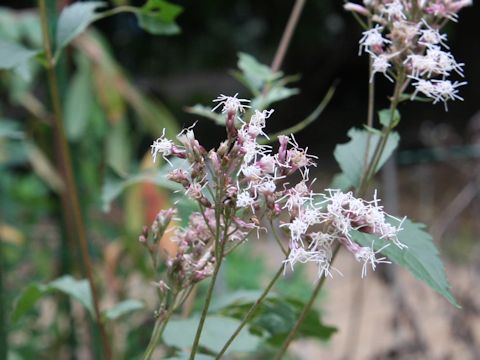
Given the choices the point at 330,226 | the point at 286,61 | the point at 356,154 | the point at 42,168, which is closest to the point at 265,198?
the point at 330,226

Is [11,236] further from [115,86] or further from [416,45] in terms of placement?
Answer: [416,45]

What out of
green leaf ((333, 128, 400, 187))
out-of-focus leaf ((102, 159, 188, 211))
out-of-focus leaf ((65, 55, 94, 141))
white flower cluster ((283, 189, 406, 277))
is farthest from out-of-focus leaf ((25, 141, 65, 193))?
white flower cluster ((283, 189, 406, 277))

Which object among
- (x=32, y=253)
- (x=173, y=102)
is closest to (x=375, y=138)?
(x=32, y=253)

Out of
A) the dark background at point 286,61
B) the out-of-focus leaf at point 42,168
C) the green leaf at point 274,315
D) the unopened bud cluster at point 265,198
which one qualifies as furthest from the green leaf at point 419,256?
the dark background at point 286,61

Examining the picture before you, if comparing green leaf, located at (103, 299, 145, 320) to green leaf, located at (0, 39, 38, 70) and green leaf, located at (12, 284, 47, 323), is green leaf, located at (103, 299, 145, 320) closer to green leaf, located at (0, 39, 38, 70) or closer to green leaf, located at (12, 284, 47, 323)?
green leaf, located at (12, 284, 47, 323)

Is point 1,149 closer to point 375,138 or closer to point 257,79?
point 257,79

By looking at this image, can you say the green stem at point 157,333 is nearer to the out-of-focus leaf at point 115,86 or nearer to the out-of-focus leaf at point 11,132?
the out-of-focus leaf at point 11,132
